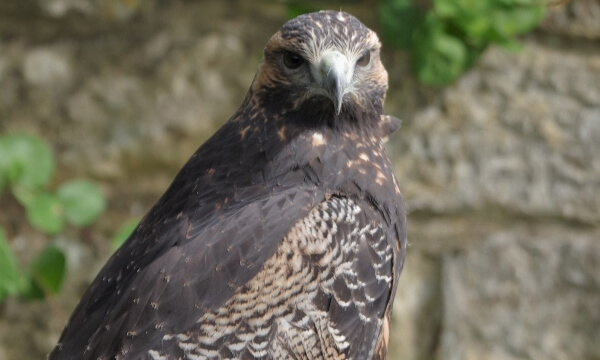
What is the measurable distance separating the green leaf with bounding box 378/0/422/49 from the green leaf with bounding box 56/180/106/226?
105 cm

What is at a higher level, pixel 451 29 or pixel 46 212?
pixel 451 29

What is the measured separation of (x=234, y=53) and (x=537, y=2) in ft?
3.20

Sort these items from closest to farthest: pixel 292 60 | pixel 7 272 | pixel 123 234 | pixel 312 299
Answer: pixel 312 299, pixel 292 60, pixel 7 272, pixel 123 234

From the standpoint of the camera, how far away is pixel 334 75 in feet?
7.36

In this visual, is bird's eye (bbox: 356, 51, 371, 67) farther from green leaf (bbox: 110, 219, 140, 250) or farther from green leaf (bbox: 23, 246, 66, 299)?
green leaf (bbox: 23, 246, 66, 299)

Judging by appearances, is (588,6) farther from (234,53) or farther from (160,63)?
(160,63)

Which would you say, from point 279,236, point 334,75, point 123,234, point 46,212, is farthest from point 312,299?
point 46,212

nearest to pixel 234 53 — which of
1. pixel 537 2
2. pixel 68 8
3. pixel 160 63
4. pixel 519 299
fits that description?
pixel 160 63

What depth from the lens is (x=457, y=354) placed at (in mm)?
3529

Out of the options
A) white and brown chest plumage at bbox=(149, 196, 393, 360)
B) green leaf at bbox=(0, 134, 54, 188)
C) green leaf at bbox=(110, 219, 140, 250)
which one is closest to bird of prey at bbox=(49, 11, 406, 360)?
white and brown chest plumage at bbox=(149, 196, 393, 360)

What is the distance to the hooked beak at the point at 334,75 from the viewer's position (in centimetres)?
223

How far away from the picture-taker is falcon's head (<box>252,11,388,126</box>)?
7.45 ft

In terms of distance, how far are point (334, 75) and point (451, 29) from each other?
3.92 ft

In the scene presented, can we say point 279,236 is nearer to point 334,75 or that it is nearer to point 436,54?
point 334,75
